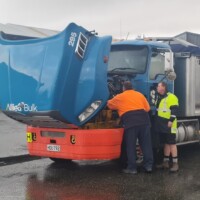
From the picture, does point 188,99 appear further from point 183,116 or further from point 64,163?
point 64,163

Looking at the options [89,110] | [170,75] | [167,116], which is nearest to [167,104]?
[167,116]

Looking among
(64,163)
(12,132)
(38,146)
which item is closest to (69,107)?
(38,146)

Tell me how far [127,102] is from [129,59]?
4.51 feet

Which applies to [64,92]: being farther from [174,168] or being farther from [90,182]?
[174,168]

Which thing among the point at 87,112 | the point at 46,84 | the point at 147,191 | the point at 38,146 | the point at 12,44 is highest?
the point at 12,44

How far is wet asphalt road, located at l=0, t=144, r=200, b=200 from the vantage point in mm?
6996

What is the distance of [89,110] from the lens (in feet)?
25.7

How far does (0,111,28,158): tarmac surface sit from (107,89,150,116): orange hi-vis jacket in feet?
10.5

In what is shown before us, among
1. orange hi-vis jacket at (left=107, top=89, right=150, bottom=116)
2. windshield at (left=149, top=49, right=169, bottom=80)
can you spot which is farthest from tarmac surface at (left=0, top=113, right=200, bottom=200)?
windshield at (left=149, top=49, right=169, bottom=80)

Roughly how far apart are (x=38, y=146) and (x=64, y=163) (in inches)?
46.5

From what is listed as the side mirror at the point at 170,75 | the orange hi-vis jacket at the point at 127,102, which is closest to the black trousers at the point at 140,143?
the orange hi-vis jacket at the point at 127,102

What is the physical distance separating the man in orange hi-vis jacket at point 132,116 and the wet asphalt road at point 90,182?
49 centimetres

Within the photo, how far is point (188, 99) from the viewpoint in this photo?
10.4m

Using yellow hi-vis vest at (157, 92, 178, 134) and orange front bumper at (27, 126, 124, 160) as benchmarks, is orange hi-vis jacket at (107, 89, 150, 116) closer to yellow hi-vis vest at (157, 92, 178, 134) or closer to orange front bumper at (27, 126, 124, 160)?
orange front bumper at (27, 126, 124, 160)
